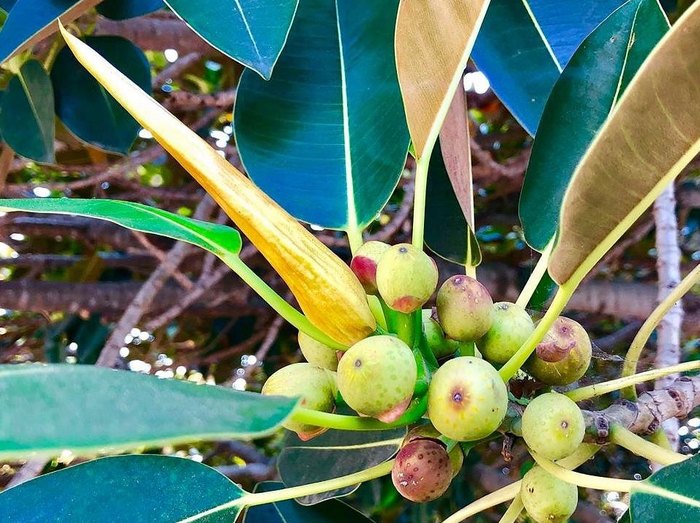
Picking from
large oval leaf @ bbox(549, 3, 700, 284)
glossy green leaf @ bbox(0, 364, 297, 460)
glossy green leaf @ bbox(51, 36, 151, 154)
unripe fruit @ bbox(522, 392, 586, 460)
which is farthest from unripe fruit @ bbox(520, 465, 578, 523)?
glossy green leaf @ bbox(51, 36, 151, 154)

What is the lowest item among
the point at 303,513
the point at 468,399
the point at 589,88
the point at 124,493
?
the point at 303,513

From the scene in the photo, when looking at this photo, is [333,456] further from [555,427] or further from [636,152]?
[636,152]

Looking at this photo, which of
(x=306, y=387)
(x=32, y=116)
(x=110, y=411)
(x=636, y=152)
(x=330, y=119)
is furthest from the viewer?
(x=32, y=116)

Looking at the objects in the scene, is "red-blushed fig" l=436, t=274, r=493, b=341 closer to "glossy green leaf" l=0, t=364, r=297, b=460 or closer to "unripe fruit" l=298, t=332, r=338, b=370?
"unripe fruit" l=298, t=332, r=338, b=370

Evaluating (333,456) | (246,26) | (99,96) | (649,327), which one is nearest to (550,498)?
(649,327)

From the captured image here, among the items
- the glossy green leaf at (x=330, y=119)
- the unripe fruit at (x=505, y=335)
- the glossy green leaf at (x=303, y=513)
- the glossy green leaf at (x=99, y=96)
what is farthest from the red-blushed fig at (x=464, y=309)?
the glossy green leaf at (x=99, y=96)

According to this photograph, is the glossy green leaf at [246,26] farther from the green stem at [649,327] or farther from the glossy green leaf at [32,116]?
the glossy green leaf at [32,116]

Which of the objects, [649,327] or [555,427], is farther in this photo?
[649,327]
